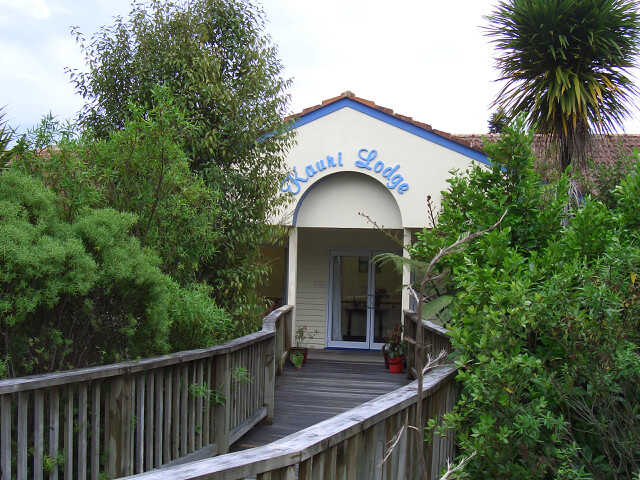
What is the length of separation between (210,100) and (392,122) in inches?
230

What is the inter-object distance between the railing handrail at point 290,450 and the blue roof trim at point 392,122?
9.39m

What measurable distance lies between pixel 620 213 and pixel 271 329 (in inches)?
162

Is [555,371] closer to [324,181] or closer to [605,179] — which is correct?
[605,179]

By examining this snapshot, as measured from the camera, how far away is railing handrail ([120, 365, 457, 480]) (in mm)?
1819

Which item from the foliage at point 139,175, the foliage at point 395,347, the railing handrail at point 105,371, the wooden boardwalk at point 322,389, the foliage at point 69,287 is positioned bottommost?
the wooden boardwalk at point 322,389

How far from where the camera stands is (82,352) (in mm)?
4258

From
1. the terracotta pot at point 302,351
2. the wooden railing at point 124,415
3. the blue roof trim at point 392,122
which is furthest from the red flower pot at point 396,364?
the wooden railing at point 124,415

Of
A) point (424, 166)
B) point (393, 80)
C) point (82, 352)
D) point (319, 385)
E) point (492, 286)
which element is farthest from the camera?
point (393, 80)

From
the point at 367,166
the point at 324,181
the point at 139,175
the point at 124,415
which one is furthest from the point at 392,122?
the point at 124,415

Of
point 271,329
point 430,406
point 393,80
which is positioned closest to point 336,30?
point 393,80

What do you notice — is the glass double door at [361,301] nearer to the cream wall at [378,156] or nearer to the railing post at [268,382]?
the cream wall at [378,156]

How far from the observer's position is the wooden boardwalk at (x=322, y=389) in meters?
6.93

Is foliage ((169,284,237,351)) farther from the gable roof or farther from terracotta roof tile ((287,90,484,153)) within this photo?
terracotta roof tile ((287,90,484,153))

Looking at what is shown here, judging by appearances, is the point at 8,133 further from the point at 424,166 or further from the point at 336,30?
the point at 336,30
